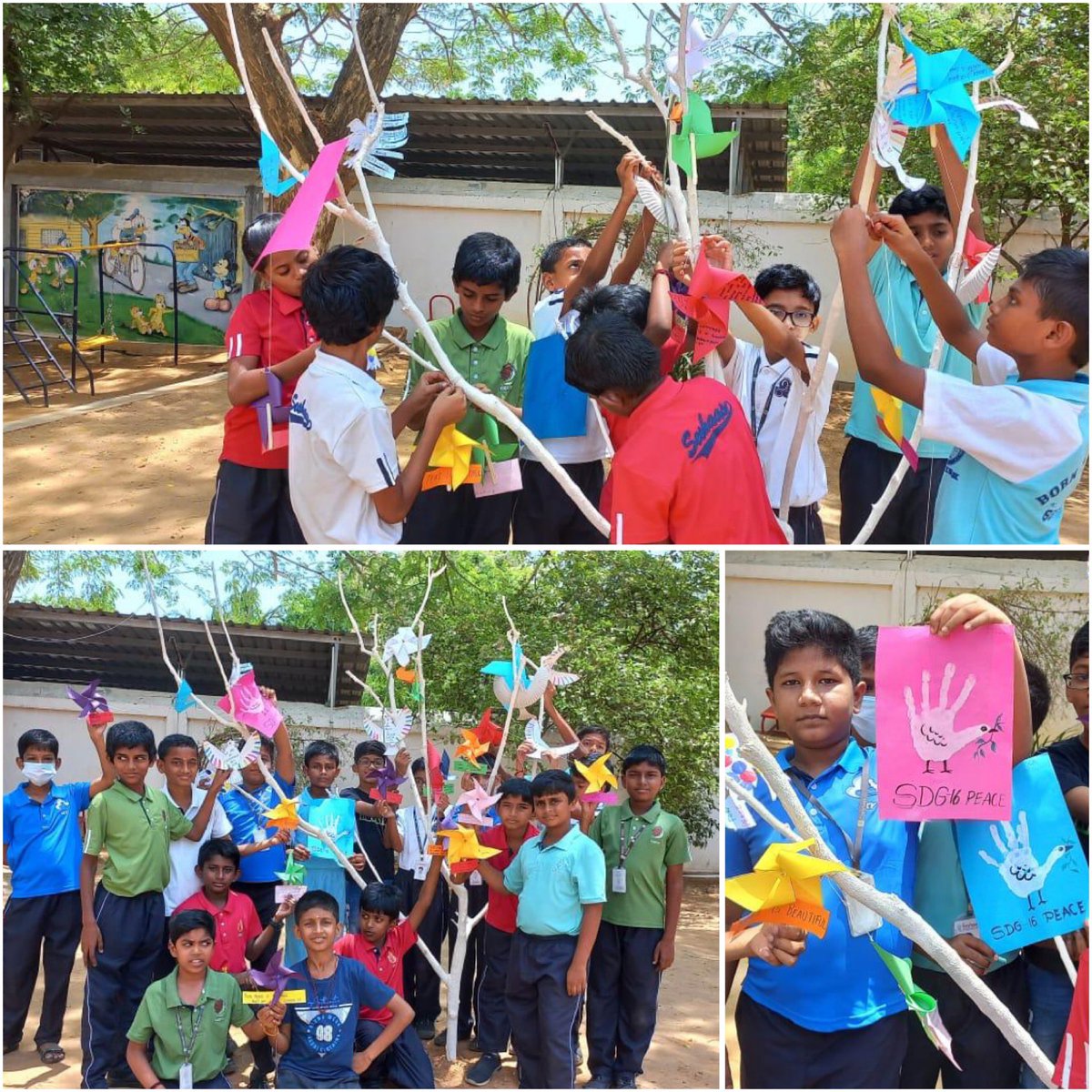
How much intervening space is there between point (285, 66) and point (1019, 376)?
13.1ft

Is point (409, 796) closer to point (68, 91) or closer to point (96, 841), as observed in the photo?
point (96, 841)

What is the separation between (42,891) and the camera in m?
3.52

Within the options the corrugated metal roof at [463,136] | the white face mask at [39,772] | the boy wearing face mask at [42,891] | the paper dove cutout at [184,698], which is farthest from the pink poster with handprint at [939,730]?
the corrugated metal roof at [463,136]

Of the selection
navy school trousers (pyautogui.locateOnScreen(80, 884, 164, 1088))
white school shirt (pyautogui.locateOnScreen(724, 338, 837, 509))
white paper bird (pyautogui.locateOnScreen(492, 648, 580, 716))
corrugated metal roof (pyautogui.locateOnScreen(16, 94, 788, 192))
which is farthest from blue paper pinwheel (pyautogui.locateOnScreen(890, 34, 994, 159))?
corrugated metal roof (pyautogui.locateOnScreen(16, 94, 788, 192))

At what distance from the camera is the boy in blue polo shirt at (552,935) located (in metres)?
3.13

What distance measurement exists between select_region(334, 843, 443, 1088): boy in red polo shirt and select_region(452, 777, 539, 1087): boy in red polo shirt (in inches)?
7.3

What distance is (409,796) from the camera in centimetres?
571

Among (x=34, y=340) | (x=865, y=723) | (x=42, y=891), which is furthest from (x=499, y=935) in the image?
(x=34, y=340)

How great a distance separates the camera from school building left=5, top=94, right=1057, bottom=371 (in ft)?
27.0

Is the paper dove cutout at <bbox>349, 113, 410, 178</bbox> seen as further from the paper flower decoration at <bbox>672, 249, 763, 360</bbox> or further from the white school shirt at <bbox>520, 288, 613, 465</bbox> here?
the white school shirt at <bbox>520, 288, 613, 465</bbox>

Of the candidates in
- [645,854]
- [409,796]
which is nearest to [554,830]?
[645,854]

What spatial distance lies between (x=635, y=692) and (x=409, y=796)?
3.95ft

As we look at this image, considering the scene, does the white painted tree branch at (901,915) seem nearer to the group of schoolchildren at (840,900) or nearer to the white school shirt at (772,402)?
the group of schoolchildren at (840,900)

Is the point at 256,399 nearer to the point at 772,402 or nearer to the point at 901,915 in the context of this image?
the point at 772,402
